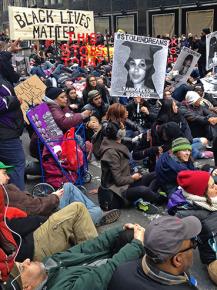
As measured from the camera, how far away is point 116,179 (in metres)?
4.69

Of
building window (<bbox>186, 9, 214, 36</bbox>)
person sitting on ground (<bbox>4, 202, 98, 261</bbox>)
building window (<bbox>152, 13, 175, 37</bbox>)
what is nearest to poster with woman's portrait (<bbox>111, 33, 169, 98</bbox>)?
person sitting on ground (<bbox>4, 202, 98, 261</bbox>)

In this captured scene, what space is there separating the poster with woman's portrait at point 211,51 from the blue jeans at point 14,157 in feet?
20.0

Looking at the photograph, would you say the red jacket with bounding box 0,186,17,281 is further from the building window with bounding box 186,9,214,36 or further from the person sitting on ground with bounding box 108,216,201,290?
the building window with bounding box 186,9,214,36

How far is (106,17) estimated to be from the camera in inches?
1278

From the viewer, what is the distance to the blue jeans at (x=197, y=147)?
6.68m

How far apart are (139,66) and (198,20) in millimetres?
21627

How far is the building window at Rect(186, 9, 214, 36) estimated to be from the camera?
25.7 m

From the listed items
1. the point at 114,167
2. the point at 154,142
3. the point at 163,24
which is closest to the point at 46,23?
the point at 154,142

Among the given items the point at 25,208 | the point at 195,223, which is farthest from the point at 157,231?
the point at 25,208

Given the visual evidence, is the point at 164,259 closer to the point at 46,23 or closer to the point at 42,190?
the point at 42,190

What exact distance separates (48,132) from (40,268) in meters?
3.22

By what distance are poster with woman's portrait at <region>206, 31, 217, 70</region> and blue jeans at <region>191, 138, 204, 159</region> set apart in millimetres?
3270

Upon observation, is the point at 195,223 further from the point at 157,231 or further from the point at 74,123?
the point at 74,123

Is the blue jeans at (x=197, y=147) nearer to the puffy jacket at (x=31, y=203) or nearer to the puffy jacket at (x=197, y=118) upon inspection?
the puffy jacket at (x=197, y=118)
